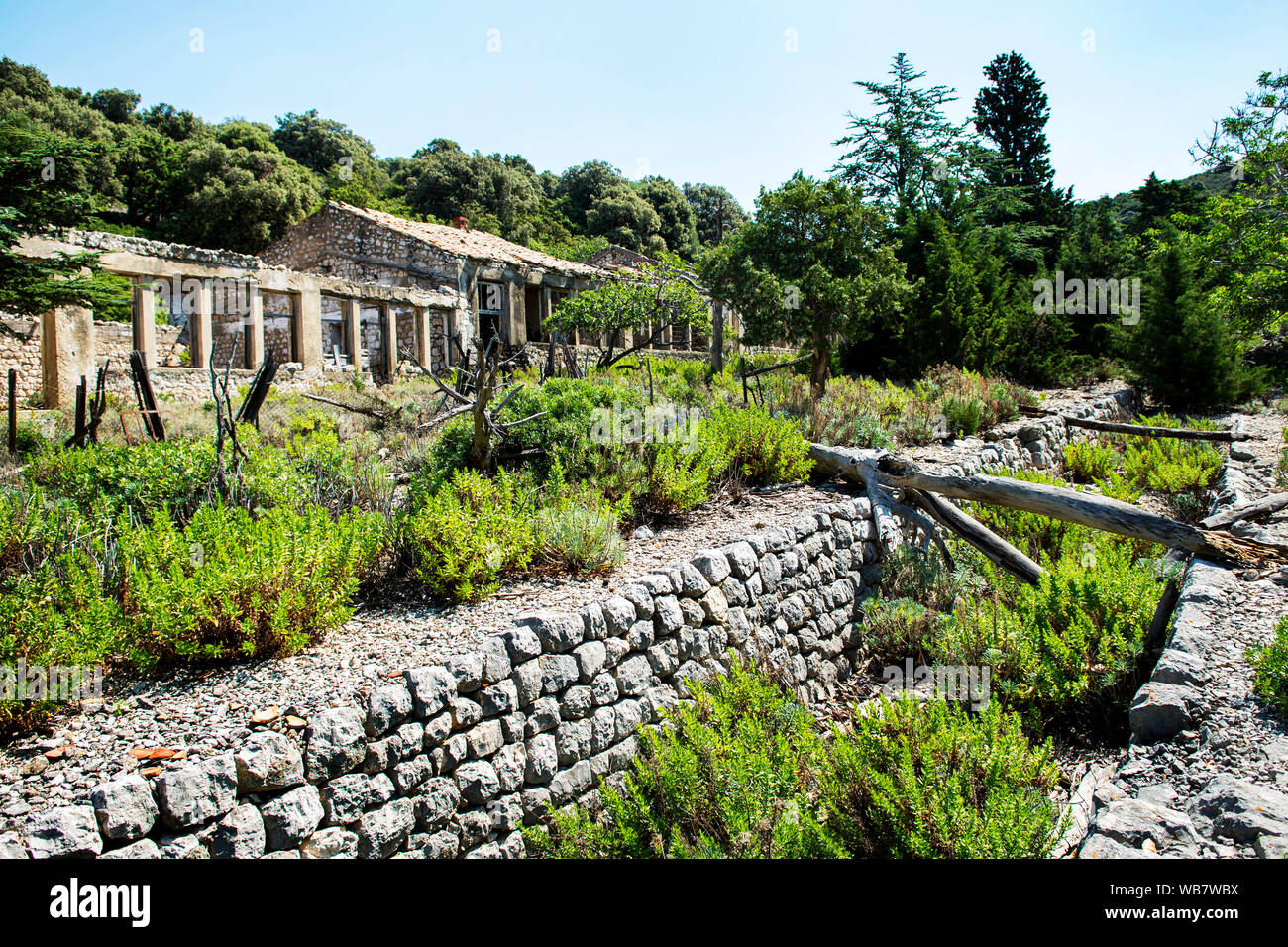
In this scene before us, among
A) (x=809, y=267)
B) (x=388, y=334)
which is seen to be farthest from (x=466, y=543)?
(x=388, y=334)

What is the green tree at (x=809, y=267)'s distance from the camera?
12281 mm

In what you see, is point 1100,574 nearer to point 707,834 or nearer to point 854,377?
point 707,834

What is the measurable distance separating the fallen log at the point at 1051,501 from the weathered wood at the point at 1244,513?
0.85 ft

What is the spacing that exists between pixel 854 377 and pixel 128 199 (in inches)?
984

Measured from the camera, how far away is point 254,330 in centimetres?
1468

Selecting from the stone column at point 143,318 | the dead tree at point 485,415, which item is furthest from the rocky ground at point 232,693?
the stone column at point 143,318

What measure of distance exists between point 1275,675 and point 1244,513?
3059 mm

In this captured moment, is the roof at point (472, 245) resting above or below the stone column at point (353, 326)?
above

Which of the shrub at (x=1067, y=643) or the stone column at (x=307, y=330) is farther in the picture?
the stone column at (x=307, y=330)

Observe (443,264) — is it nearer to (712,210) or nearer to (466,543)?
(466,543)

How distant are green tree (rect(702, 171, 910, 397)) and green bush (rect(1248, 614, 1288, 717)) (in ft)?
28.6

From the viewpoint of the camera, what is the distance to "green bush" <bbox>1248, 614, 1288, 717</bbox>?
10.9 feet

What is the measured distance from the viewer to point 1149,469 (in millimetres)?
9453

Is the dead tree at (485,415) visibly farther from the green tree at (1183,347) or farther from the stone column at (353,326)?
the green tree at (1183,347)
